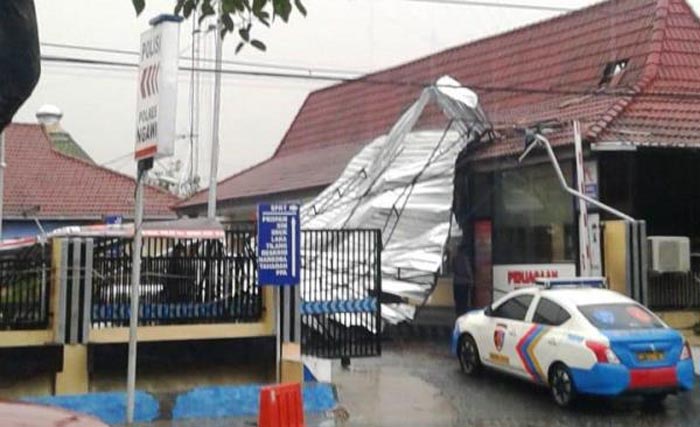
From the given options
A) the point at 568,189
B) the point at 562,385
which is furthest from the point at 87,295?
the point at 568,189

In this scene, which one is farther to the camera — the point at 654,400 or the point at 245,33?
the point at 654,400

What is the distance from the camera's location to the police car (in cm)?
1177

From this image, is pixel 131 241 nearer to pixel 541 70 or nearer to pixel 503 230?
pixel 503 230

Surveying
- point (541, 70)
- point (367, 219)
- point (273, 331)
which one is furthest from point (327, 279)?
point (541, 70)

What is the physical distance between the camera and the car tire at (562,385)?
12.1 metres

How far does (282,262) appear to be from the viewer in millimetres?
11797

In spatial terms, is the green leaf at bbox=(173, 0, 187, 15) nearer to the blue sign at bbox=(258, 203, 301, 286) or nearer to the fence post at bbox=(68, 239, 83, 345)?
the fence post at bbox=(68, 239, 83, 345)

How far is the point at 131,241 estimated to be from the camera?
38.2 feet

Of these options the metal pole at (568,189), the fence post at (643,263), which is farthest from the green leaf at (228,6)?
the fence post at (643,263)

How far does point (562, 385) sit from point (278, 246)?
4.02 m

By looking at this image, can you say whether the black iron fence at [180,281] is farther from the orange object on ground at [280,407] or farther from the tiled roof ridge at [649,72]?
the tiled roof ridge at [649,72]

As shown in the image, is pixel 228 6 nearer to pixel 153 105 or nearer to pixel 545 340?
pixel 153 105

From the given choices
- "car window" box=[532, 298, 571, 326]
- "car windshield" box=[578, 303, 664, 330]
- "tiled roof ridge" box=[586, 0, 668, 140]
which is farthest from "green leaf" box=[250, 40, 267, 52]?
"tiled roof ridge" box=[586, 0, 668, 140]

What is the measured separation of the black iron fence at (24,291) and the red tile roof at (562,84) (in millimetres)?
9898
